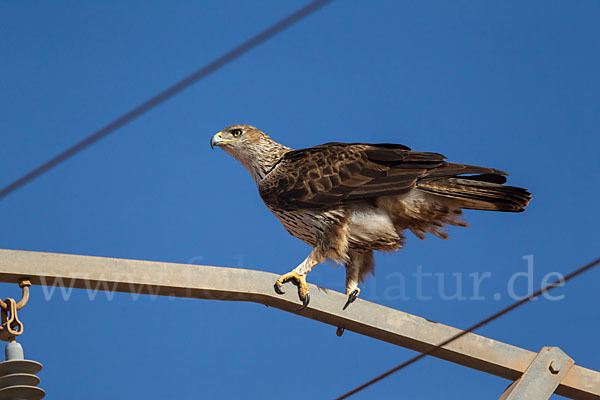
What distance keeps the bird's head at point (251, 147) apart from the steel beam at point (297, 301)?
267 centimetres

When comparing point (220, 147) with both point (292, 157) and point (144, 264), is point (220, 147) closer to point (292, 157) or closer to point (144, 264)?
point (292, 157)

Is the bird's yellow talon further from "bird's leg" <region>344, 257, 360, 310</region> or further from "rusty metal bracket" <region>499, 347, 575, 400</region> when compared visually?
"rusty metal bracket" <region>499, 347, 575, 400</region>

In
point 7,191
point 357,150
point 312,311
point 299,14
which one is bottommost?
point 312,311

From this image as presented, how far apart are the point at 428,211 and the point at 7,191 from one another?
3402 mm

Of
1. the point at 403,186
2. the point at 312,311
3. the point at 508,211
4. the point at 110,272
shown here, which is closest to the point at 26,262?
the point at 110,272

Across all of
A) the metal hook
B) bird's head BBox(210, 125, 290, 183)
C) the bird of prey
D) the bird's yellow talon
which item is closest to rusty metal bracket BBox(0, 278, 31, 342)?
the metal hook

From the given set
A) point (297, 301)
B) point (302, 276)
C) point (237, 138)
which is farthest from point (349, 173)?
point (297, 301)

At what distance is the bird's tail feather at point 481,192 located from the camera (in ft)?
20.6

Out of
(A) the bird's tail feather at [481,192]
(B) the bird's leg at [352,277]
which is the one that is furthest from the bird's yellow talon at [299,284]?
(A) the bird's tail feather at [481,192]

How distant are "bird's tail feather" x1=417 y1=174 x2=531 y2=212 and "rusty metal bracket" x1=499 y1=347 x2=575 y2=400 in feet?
5.53

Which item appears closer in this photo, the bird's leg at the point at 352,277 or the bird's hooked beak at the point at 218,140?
the bird's leg at the point at 352,277

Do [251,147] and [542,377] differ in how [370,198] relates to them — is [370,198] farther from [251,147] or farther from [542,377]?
[542,377]

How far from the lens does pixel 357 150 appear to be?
7.11 meters

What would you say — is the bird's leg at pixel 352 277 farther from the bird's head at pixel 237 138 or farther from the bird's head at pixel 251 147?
the bird's head at pixel 237 138
